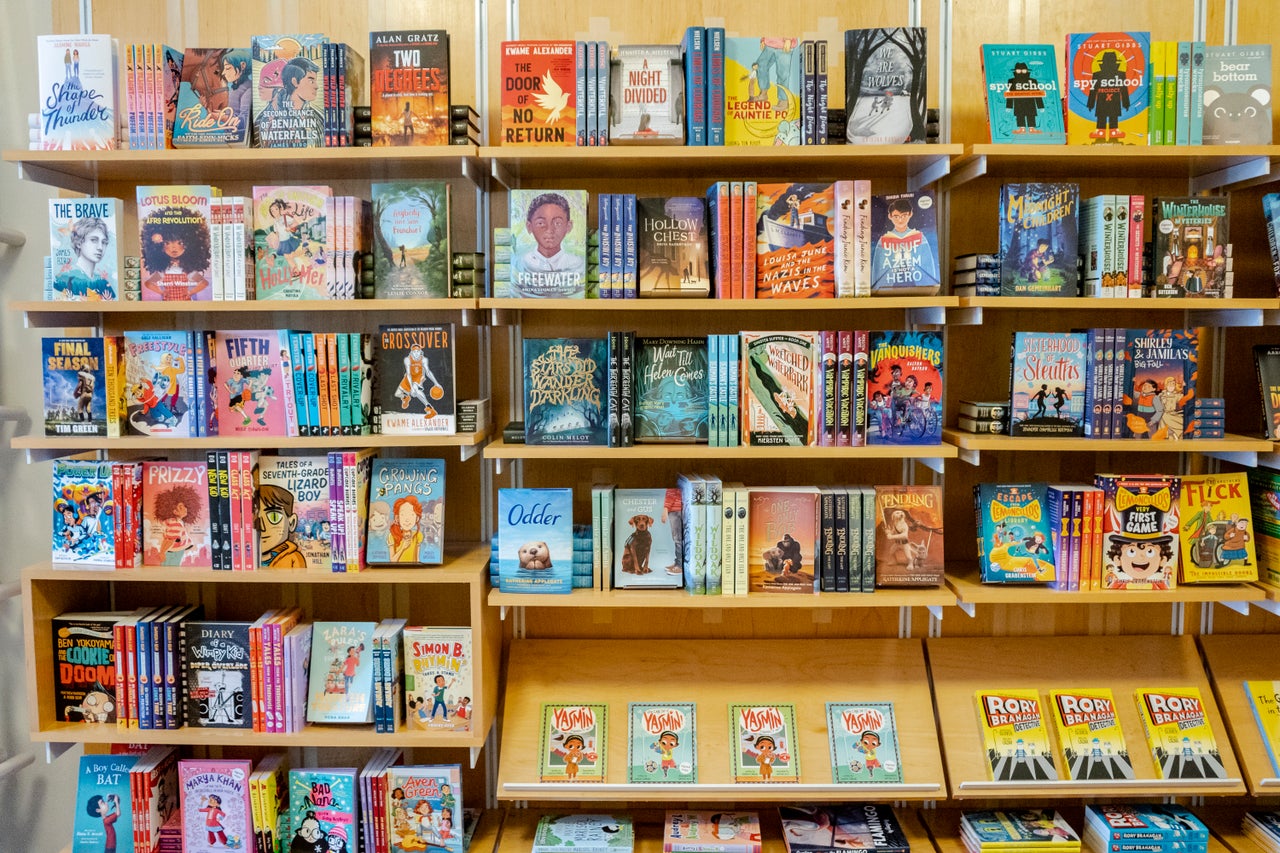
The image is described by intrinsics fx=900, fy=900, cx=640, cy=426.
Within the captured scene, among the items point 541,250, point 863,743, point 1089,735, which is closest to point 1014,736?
point 1089,735

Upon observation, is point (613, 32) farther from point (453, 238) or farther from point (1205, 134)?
point (1205, 134)

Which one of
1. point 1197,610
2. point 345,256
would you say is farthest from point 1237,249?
point 345,256

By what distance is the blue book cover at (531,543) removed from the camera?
2.48m

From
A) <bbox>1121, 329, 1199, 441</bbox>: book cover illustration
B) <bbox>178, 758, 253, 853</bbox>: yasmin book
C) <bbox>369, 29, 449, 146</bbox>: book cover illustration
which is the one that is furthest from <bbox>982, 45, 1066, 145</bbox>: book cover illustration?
<bbox>178, 758, 253, 853</bbox>: yasmin book

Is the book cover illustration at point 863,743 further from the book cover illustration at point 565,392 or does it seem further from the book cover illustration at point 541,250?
the book cover illustration at point 541,250

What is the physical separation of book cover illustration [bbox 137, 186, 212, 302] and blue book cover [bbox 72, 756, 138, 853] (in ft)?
4.47

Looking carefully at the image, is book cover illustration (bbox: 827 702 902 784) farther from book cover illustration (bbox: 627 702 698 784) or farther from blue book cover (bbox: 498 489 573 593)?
blue book cover (bbox: 498 489 573 593)

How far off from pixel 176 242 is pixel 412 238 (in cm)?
64

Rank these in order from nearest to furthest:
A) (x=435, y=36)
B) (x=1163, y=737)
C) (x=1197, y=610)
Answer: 1. (x=435, y=36)
2. (x=1163, y=737)
3. (x=1197, y=610)

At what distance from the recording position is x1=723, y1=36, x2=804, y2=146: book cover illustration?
2389mm

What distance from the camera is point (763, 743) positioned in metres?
2.58

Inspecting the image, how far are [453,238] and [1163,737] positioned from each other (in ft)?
8.31

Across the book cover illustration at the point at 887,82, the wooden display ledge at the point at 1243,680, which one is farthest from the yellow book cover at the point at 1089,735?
the book cover illustration at the point at 887,82

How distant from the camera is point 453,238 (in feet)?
8.83
